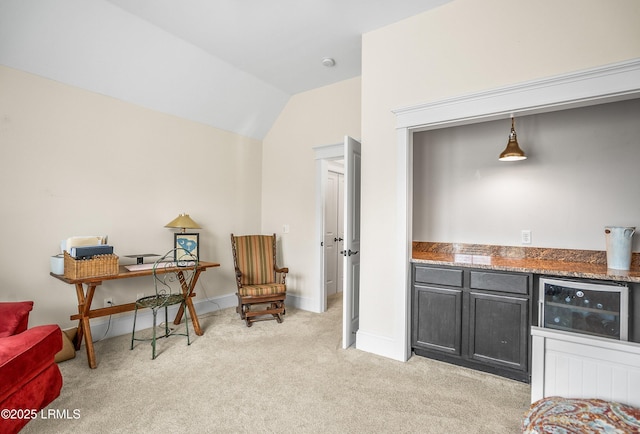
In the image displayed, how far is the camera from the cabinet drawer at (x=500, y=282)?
2.49 metres

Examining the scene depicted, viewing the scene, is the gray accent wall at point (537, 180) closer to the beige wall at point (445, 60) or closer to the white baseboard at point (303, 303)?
the beige wall at point (445, 60)

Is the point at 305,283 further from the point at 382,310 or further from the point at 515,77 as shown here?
the point at 515,77

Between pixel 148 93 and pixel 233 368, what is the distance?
3014 mm

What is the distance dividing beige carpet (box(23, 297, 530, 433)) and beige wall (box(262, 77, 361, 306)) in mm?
1511

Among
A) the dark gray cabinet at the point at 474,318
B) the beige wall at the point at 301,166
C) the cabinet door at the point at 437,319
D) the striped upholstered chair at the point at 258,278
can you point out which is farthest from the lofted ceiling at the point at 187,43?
the cabinet door at the point at 437,319

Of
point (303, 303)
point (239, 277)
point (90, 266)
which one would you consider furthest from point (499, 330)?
point (90, 266)

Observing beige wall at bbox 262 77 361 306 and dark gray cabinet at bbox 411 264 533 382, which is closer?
dark gray cabinet at bbox 411 264 533 382

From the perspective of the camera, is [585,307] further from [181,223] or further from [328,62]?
[181,223]

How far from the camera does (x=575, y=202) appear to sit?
2875 millimetres

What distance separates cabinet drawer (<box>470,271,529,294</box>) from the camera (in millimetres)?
2490

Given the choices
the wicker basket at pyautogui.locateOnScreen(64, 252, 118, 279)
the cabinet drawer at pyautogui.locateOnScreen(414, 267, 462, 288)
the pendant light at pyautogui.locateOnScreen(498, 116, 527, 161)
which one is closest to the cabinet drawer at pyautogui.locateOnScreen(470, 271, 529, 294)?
the cabinet drawer at pyautogui.locateOnScreen(414, 267, 462, 288)

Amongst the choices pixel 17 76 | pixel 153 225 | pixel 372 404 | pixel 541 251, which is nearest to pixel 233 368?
pixel 372 404

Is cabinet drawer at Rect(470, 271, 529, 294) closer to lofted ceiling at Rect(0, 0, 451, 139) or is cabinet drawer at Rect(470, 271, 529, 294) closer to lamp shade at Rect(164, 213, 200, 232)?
lofted ceiling at Rect(0, 0, 451, 139)

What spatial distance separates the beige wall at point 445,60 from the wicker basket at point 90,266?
2275 millimetres
